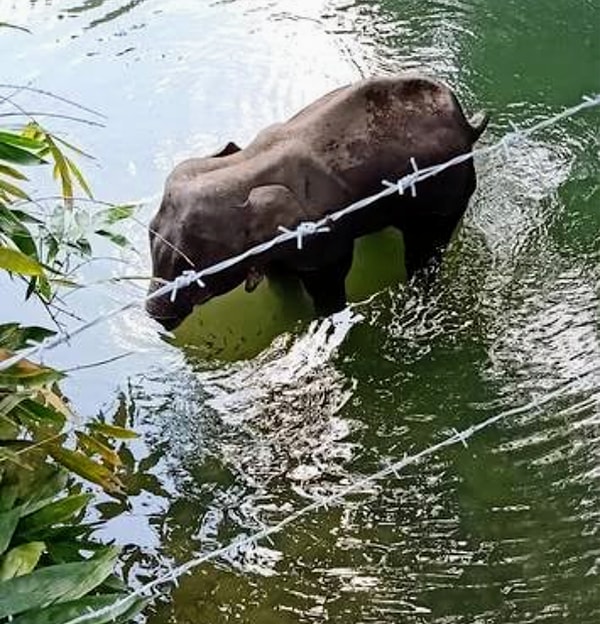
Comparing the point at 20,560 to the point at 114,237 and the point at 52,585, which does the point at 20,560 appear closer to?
the point at 52,585

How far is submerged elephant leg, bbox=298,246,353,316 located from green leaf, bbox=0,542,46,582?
1.44m

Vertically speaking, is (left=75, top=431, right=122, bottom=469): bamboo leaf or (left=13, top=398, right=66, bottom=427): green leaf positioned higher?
(left=13, top=398, right=66, bottom=427): green leaf

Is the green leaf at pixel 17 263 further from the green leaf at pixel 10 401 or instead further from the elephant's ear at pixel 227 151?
the elephant's ear at pixel 227 151

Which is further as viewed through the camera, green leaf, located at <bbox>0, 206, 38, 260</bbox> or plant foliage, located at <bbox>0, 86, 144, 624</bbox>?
green leaf, located at <bbox>0, 206, 38, 260</bbox>

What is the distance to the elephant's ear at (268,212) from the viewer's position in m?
3.09

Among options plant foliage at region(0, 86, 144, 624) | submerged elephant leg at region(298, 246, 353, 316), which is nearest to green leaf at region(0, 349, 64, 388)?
plant foliage at region(0, 86, 144, 624)

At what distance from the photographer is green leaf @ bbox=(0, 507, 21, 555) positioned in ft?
6.36

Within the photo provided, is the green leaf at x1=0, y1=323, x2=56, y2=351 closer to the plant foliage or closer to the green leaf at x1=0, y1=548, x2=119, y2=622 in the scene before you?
the plant foliage

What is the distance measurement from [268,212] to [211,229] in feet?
0.47

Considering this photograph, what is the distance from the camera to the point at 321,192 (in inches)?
127

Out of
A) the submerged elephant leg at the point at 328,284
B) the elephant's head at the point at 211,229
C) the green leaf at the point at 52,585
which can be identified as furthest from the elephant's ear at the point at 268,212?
the green leaf at the point at 52,585

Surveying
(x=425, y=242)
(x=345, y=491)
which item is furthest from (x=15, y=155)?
(x=425, y=242)

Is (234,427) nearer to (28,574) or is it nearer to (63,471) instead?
(63,471)

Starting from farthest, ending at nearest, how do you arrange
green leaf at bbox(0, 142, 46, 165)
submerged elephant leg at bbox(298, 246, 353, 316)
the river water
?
submerged elephant leg at bbox(298, 246, 353, 316) < the river water < green leaf at bbox(0, 142, 46, 165)
